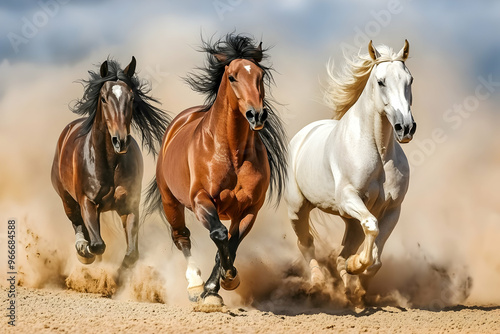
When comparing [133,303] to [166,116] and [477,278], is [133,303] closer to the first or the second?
[166,116]

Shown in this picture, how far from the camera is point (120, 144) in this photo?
8.46 m

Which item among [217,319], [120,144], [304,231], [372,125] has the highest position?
[372,125]

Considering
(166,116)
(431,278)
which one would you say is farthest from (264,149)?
(431,278)

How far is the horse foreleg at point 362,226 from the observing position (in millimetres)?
8148

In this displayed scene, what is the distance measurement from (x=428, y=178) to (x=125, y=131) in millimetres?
5190

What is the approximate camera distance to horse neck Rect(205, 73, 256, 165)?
786 centimetres

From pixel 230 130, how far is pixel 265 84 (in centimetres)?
58

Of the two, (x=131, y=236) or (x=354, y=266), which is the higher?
(x=131, y=236)

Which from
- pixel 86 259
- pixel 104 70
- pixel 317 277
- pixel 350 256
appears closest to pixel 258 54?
pixel 104 70

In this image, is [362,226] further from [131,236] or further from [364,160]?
[131,236]

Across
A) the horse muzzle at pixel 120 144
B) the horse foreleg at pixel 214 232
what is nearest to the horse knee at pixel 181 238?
the horse muzzle at pixel 120 144

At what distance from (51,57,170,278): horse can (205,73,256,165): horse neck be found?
1.14 metres

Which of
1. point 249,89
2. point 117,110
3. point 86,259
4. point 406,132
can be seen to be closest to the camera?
point 249,89

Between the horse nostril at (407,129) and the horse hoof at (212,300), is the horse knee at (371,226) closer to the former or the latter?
the horse nostril at (407,129)
